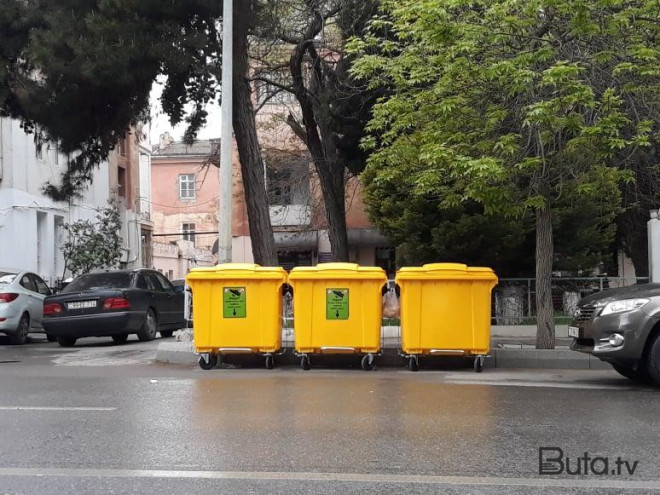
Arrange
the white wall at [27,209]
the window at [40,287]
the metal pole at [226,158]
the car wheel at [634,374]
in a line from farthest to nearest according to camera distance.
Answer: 1. the white wall at [27,209]
2. the window at [40,287]
3. the metal pole at [226,158]
4. the car wheel at [634,374]

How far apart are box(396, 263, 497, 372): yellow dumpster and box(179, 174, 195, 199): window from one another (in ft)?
141

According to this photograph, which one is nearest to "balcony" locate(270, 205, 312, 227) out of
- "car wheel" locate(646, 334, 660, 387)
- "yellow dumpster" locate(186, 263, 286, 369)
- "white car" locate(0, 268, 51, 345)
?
"white car" locate(0, 268, 51, 345)

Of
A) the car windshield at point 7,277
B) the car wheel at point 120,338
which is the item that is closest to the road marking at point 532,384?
the car wheel at point 120,338

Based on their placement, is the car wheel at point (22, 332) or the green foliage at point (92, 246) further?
the green foliage at point (92, 246)

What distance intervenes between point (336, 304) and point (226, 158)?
3.41m

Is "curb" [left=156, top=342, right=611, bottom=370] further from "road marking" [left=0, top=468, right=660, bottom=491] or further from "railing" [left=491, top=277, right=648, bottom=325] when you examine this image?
"road marking" [left=0, top=468, right=660, bottom=491]

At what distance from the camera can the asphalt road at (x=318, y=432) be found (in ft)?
16.8

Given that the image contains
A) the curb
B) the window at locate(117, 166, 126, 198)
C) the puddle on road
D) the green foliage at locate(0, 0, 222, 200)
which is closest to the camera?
the curb

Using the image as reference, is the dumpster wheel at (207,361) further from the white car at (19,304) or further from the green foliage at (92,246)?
the green foliage at (92,246)

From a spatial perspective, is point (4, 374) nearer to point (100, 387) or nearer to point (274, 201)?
point (100, 387)

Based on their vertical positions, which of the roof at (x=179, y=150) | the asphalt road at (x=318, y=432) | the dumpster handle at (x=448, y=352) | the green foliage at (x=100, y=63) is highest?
the roof at (x=179, y=150)

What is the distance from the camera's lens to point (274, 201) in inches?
1226

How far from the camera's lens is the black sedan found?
1477 cm

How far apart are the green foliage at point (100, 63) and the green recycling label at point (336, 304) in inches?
222
